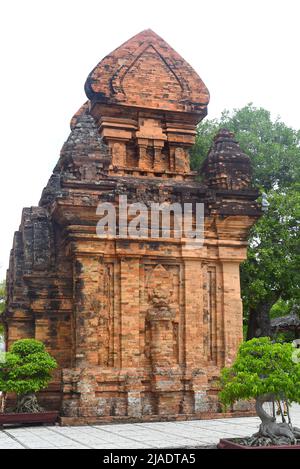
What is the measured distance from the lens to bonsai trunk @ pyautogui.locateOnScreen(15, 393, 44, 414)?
49.2 ft

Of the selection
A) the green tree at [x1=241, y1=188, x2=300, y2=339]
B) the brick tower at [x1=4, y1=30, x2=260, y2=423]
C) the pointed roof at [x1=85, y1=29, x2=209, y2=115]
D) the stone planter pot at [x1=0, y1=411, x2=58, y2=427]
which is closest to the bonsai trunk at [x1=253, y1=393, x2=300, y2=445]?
the brick tower at [x1=4, y1=30, x2=260, y2=423]

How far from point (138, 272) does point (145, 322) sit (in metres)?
1.18

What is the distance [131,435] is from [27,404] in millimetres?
3161

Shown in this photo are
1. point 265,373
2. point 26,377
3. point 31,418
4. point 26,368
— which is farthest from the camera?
point 26,377

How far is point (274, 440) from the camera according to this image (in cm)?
1086

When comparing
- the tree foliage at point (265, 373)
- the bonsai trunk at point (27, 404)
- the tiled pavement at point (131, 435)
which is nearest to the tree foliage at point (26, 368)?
the bonsai trunk at point (27, 404)

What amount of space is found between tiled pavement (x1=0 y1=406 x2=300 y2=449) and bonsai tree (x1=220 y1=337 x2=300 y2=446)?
112 centimetres

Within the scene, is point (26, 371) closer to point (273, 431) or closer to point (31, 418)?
point (31, 418)

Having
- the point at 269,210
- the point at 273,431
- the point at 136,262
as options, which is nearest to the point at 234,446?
the point at 273,431

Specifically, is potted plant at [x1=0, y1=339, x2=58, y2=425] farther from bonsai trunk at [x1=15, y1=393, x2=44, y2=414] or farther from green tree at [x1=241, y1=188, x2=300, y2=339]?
green tree at [x1=241, y1=188, x2=300, y2=339]

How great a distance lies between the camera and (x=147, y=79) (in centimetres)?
1833
